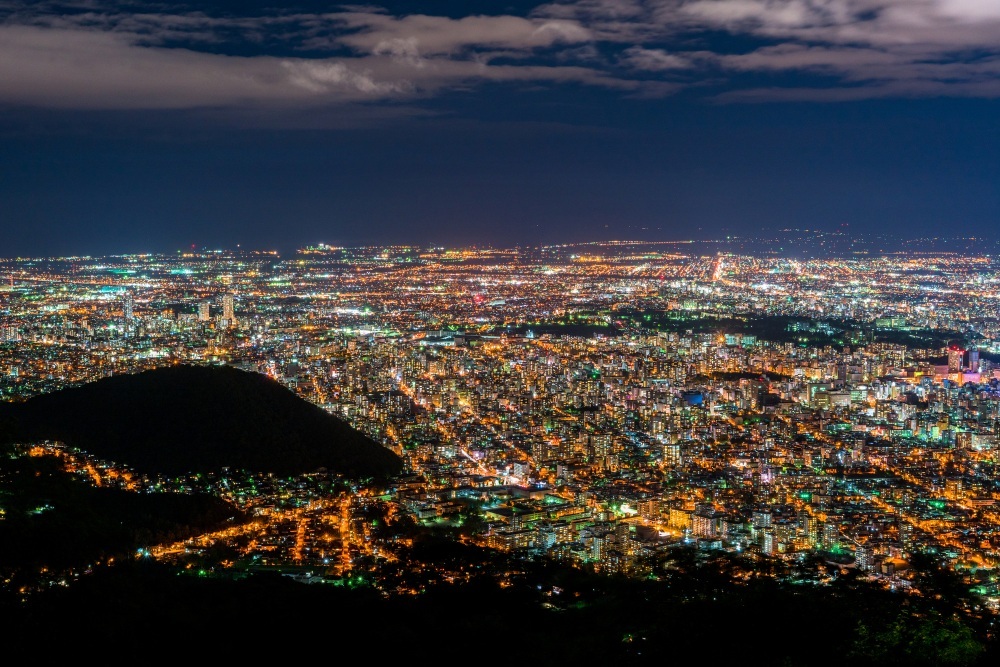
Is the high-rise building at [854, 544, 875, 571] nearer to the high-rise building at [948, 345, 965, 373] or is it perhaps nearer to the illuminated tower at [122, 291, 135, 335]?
the high-rise building at [948, 345, 965, 373]

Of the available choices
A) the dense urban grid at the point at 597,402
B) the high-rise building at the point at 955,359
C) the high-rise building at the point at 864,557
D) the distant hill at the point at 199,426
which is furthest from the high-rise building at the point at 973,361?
the distant hill at the point at 199,426

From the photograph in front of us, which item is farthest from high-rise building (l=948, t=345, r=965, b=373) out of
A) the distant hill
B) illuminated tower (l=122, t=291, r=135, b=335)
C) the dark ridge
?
illuminated tower (l=122, t=291, r=135, b=335)

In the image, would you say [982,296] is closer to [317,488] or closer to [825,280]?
[825,280]

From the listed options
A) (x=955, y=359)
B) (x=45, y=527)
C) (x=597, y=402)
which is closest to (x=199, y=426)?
(x=597, y=402)

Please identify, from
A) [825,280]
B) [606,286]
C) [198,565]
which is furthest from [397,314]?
[198,565]

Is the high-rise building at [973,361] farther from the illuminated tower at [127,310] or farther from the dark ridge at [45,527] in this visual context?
the illuminated tower at [127,310]
